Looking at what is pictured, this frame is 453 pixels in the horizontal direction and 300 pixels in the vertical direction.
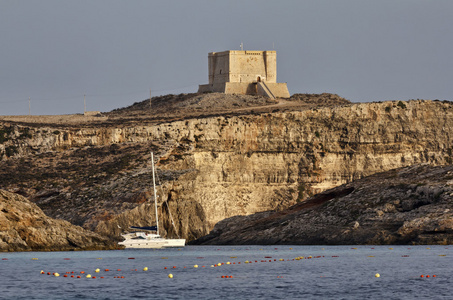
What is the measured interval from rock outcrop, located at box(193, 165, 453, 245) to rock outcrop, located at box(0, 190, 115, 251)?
2223cm

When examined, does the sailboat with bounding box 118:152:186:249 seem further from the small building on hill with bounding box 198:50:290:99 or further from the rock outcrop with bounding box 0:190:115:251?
the small building on hill with bounding box 198:50:290:99

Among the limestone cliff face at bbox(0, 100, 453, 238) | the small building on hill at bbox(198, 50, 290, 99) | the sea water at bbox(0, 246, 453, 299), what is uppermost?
the small building on hill at bbox(198, 50, 290, 99)

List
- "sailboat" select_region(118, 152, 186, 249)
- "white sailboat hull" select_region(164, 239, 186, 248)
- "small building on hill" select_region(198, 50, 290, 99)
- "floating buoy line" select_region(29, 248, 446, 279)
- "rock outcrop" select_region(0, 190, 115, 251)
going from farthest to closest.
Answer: "small building on hill" select_region(198, 50, 290, 99) → "white sailboat hull" select_region(164, 239, 186, 248) → "sailboat" select_region(118, 152, 186, 249) → "rock outcrop" select_region(0, 190, 115, 251) → "floating buoy line" select_region(29, 248, 446, 279)

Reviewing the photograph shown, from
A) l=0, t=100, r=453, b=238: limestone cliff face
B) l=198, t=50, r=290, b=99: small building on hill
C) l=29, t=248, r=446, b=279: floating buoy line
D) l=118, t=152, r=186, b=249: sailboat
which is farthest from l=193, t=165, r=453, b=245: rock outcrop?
l=198, t=50, r=290, b=99: small building on hill

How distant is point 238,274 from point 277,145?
7631cm

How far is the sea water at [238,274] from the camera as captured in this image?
48906 mm

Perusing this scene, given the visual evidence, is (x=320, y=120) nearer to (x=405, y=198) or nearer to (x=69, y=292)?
(x=405, y=198)

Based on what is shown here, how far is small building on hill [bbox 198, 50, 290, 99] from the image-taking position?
6437 inches

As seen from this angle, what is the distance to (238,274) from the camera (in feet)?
194

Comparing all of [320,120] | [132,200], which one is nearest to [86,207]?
[132,200]

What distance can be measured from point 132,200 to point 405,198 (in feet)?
94.1

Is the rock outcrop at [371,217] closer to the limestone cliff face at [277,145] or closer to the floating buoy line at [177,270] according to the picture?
the floating buoy line at [177,270]

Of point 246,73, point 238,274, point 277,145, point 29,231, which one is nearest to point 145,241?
point 29,231

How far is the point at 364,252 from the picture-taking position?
7762cm
